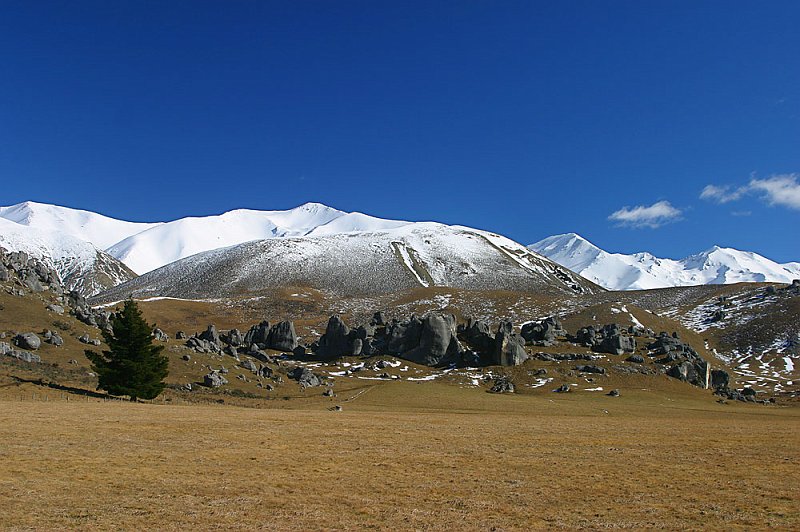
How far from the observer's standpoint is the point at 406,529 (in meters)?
18.3

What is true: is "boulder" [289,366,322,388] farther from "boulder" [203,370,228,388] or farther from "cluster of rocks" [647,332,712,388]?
"cluster of rocks" [647,332,712,388]

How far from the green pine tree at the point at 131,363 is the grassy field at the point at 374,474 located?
11889 millimetres

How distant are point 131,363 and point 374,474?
42786mm

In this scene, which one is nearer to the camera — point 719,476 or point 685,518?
point 685,518

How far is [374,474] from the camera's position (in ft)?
87.2

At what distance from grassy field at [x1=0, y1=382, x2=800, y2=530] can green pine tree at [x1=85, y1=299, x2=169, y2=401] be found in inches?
468

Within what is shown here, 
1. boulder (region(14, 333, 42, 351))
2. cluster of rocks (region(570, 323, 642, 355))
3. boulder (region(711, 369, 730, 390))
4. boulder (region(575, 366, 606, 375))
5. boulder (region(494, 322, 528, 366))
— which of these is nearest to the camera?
boulder (region(14, 333, 42, 351))

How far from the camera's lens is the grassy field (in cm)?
1956

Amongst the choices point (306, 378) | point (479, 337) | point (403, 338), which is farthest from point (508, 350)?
point (306, 378)

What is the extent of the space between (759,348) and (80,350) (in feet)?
→ 487

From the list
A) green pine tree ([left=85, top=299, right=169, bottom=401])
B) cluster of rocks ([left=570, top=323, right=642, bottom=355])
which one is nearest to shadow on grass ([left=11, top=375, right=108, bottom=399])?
green pine tree ([left=85, top=299, right=169, bottom=401])

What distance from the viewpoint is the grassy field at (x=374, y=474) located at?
770 inches

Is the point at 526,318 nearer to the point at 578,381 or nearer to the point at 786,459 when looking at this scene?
the point at 578,381

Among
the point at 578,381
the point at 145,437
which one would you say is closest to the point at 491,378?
the point at 578,381
